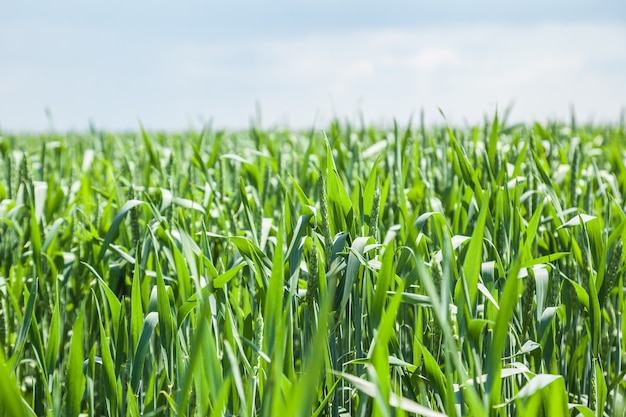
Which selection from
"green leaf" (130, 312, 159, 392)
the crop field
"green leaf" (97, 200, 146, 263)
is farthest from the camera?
"green leaf" (97, 200, 146, 263)

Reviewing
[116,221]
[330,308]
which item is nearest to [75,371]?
→ [330,308]

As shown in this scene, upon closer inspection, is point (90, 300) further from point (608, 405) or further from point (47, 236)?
point (608, 405)

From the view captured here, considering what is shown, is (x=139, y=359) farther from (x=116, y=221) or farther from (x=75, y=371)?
(x=116, y=221)

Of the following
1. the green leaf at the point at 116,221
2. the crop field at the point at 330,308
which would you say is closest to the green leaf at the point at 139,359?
the crop field at the point at 330,308

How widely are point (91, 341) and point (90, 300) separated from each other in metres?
0.17

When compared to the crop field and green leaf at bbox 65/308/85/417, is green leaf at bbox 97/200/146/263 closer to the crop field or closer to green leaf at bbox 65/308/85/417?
the crop field

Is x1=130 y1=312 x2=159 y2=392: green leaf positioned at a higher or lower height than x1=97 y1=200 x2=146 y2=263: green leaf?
lower

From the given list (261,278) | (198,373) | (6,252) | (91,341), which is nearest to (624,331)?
(261,278)

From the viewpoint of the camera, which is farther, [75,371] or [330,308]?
[330,308]

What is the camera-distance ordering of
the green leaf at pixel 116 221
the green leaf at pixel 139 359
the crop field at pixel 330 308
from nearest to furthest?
1. the crop field at pixel 330 308
2. the green leaf at pixel 139 359
3. the green leaf at pixel 116 221

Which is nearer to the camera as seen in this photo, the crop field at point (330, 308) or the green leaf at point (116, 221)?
the crop field at point (330, 308)

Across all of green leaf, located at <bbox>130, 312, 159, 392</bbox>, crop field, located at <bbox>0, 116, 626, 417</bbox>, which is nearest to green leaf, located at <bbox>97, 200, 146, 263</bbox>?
crop field, located at <bbox>0, 116, 626, 417</bbox>

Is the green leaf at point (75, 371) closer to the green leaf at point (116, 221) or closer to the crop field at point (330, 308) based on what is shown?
the crop field at point (330, 308)

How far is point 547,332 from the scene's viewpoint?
1.08 meters
